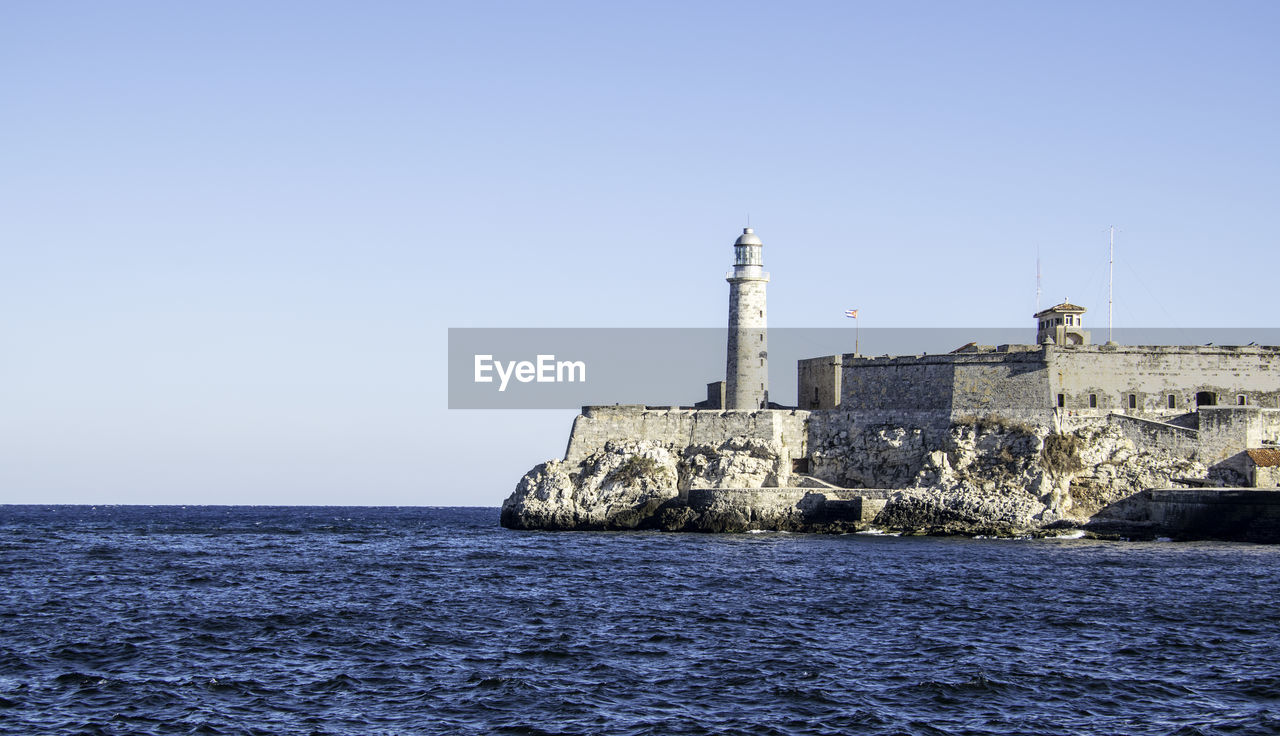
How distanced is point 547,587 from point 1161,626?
12.7m

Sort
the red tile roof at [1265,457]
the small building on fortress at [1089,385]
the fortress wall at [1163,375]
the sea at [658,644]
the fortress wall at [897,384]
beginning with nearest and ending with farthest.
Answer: the sea at [658,644]
the red tile roof at [1265,457]
the small building on fortress at [1089,385]
the fortress wall at [1163,375]
the fortress wall at [897,384]

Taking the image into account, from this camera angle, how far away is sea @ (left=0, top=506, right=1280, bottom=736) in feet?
52.4

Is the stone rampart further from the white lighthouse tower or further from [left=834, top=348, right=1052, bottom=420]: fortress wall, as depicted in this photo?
the white lighthouse tower

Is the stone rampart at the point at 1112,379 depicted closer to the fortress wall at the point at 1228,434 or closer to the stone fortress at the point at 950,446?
the stone fortress at the point at 950,446

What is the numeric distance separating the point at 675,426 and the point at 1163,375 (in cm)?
1800

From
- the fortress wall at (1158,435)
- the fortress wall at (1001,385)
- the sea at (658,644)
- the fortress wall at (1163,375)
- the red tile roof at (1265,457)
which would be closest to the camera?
the sea at (658,644)

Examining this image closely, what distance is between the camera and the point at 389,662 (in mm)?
19391

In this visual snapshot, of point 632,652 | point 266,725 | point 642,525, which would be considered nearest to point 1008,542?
point 642,525

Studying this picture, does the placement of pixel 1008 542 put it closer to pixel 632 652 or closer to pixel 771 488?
pixel 771 488

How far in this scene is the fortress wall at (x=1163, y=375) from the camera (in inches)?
1836

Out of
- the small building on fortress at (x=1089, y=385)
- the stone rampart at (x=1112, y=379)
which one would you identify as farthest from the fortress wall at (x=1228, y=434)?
the stone rampart at (x=1112, y=379)

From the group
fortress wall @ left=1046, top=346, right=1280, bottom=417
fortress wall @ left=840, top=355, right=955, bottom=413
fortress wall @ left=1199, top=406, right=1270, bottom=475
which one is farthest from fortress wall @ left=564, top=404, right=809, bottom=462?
fortress wall @ left=1199, top=406, right=1270, bottom=475

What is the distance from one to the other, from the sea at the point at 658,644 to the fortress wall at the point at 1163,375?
10.7m

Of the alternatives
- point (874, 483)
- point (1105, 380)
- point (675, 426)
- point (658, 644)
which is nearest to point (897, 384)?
point (874, 483)
